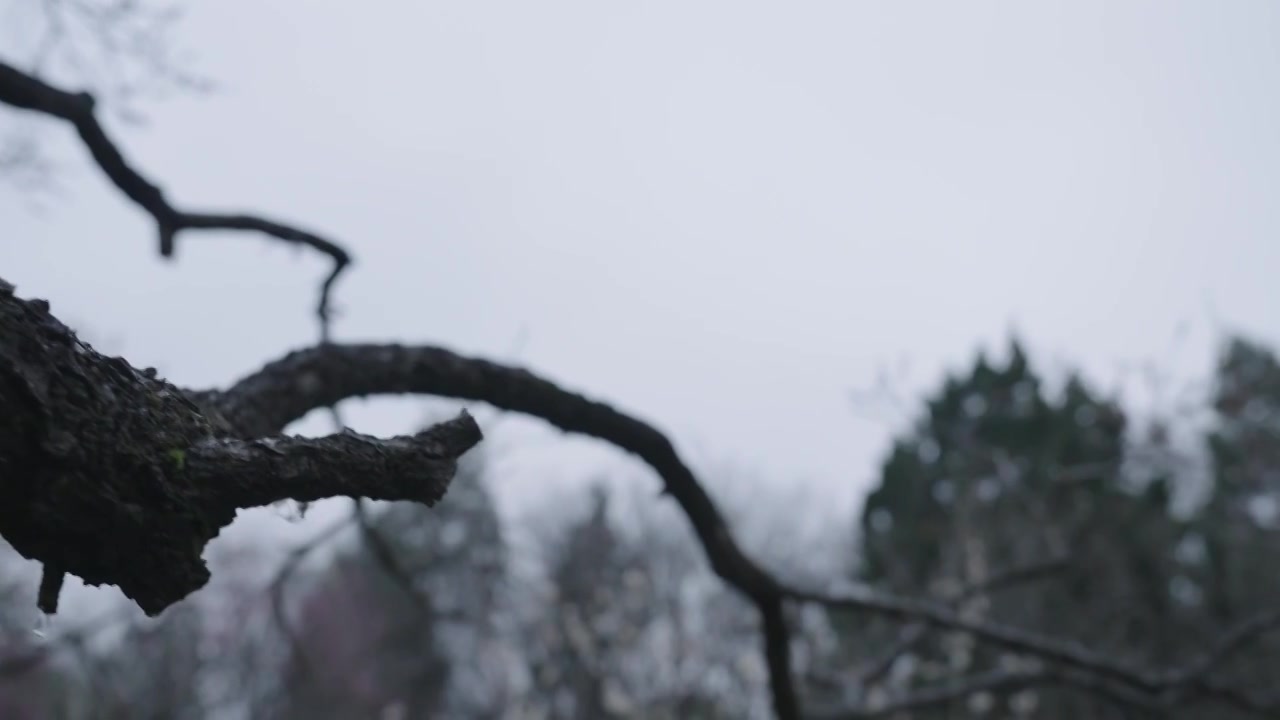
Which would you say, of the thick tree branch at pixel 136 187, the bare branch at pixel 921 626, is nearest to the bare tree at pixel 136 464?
the thick tree branch at pixel 136 187

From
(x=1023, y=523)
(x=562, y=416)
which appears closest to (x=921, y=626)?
(x=562, y=416)

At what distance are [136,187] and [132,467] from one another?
7.60 ft

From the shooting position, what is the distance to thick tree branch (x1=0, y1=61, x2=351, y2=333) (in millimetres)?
3330

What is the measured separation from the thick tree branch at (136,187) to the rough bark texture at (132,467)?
190cm

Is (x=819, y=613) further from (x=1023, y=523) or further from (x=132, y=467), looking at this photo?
(x=132, y=467)

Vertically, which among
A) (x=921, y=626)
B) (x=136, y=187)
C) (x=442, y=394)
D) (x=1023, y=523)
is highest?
(x=1023, y=523)

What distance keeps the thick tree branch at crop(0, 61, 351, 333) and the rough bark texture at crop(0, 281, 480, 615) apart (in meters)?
1.90

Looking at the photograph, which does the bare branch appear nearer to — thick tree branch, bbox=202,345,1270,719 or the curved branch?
thick tree branch, bbox=202,345,1270,719

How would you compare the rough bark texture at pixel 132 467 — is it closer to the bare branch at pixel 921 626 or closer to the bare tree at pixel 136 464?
the bare tree at pixel 136 464

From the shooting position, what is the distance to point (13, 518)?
61.6 inches

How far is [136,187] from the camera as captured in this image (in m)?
3.65

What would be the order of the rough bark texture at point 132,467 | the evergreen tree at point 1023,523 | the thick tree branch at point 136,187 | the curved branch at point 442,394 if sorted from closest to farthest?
the rough bark texture at point 132,467 < the curved branch at point 442,394 < the thick tree branch at point 136,187 < the evergreen tree at point 1023,523

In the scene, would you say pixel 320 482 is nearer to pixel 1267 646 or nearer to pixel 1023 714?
pixel 1023 714

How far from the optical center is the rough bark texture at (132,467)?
154cm
